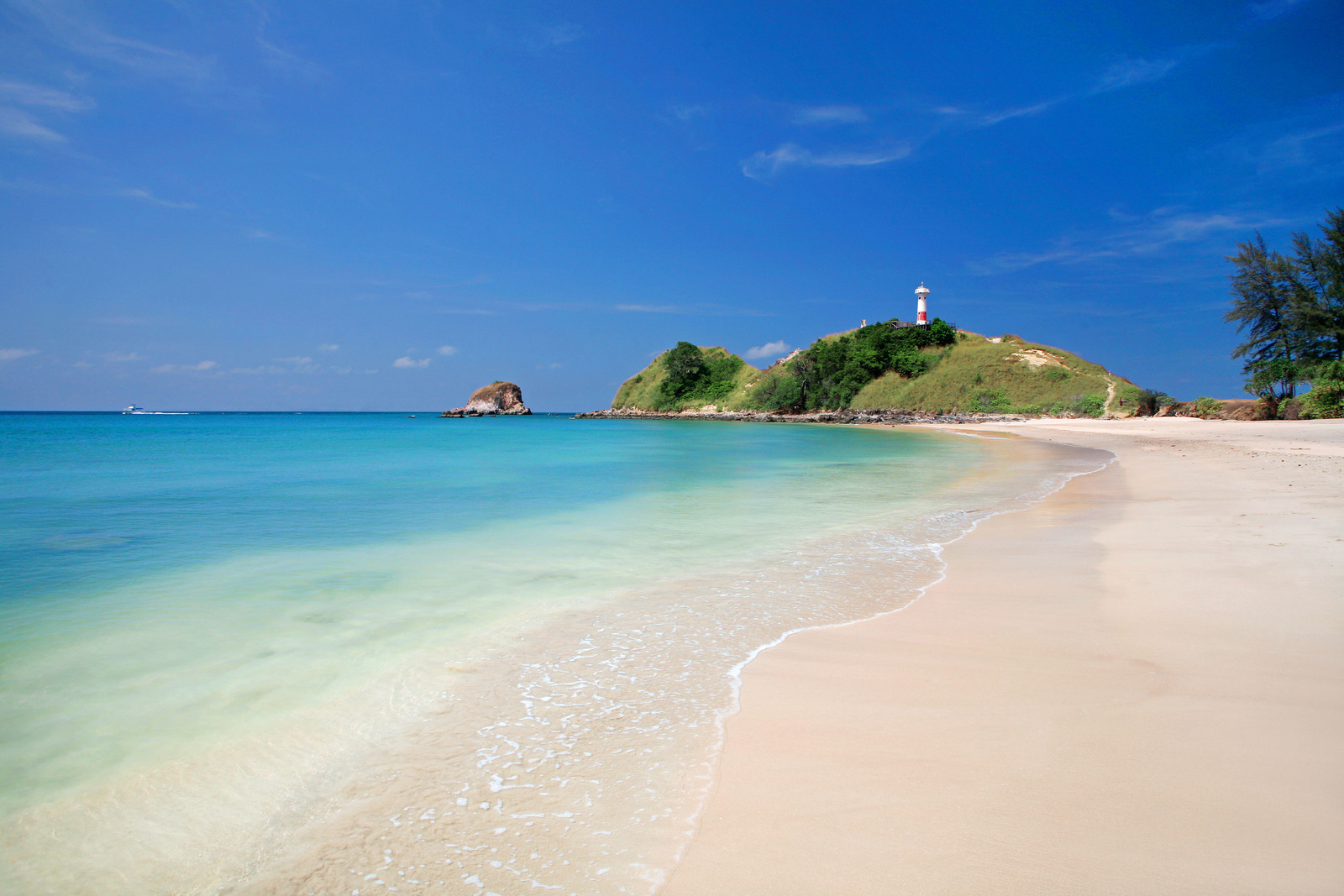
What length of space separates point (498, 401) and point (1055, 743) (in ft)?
401

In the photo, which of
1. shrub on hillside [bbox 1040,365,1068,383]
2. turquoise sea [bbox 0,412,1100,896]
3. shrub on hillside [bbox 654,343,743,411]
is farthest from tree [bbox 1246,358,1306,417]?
shrub on hillside [bbox 654,343,743,411]

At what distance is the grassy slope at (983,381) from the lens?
53.8 meters

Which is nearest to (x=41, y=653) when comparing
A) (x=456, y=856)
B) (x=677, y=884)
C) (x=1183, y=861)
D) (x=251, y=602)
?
(x=251, y=602)

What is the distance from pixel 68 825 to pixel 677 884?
7.56ft

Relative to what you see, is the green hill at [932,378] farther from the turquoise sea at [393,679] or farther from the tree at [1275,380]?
the turquoise sea at [393,679]

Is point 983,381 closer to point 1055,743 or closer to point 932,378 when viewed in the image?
point 932,378

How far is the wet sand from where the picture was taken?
5.78 ft

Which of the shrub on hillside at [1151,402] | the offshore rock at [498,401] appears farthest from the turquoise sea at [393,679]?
the offshore rock at [498,401]

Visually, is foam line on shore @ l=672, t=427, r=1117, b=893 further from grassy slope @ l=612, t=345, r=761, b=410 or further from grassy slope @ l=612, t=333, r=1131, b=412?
grassy slope @ l=612, t=345, r=761, b=410

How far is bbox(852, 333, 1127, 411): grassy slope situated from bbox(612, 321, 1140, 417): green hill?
81mm

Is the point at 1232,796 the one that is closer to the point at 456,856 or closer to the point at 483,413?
the point at 456,856

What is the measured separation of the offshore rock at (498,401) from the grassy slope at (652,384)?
63.8ft

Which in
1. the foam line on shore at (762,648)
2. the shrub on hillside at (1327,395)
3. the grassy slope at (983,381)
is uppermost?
the grassy slope at (983,381)

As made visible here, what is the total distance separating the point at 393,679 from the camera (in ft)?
11.2
